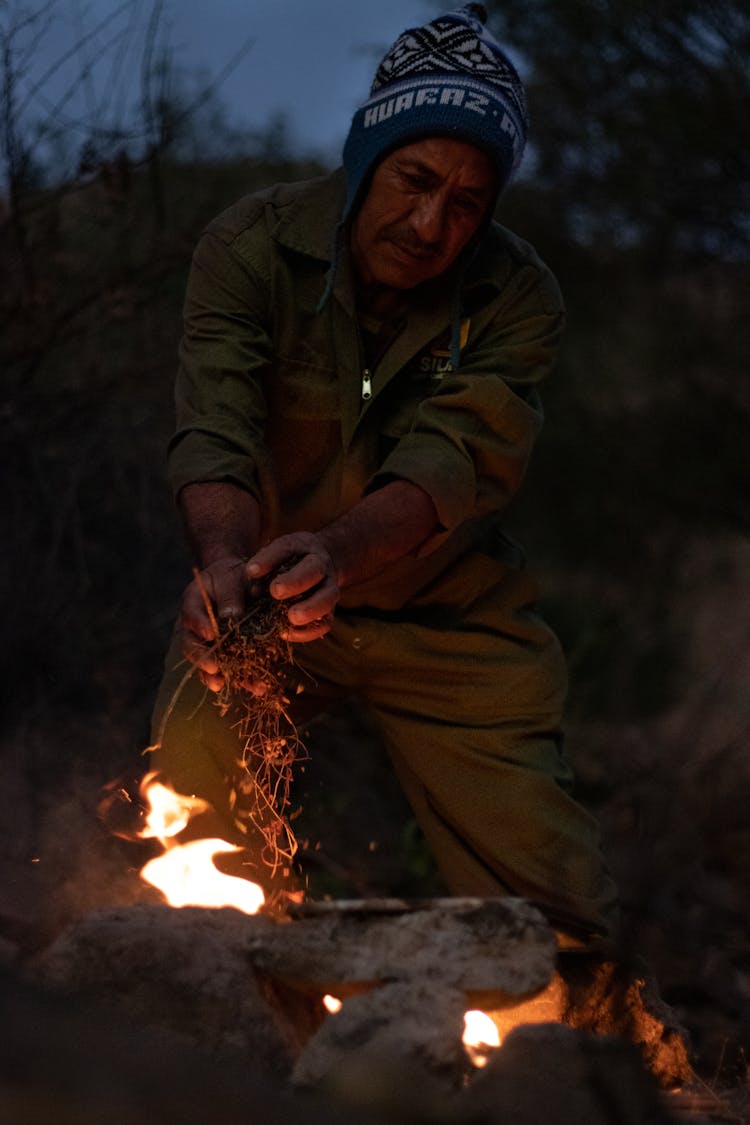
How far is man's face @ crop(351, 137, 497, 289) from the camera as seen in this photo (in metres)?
3.13

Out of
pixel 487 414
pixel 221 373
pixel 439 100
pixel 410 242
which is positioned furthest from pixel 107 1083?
pixel 439 100

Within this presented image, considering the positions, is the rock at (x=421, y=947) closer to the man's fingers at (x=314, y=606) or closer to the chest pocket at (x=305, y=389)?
the man's fingers at (x=314, y=606)

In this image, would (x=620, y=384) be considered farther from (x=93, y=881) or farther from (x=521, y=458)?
(x=93, y=881)

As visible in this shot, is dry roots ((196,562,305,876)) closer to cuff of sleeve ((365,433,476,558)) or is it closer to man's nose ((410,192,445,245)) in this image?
cuff of sleeve ((365,433,476,558))

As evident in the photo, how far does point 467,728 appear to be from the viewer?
343 centimetres

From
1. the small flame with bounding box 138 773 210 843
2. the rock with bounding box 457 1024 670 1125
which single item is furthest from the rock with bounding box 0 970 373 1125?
the small flame with bounding box 138 773 210 843

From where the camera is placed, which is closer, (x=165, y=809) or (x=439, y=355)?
(x=165, y=809)

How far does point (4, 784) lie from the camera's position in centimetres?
456

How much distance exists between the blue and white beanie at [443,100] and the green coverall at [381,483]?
0.64 feet

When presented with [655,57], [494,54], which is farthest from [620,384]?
[494,54]

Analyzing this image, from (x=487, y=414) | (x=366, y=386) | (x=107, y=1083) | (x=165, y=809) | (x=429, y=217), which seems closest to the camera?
(x=107, y=1083)

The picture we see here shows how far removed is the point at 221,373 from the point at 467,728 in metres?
1.12

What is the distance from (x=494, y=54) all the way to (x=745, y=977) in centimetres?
312

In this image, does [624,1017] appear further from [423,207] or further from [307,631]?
[423,207]
